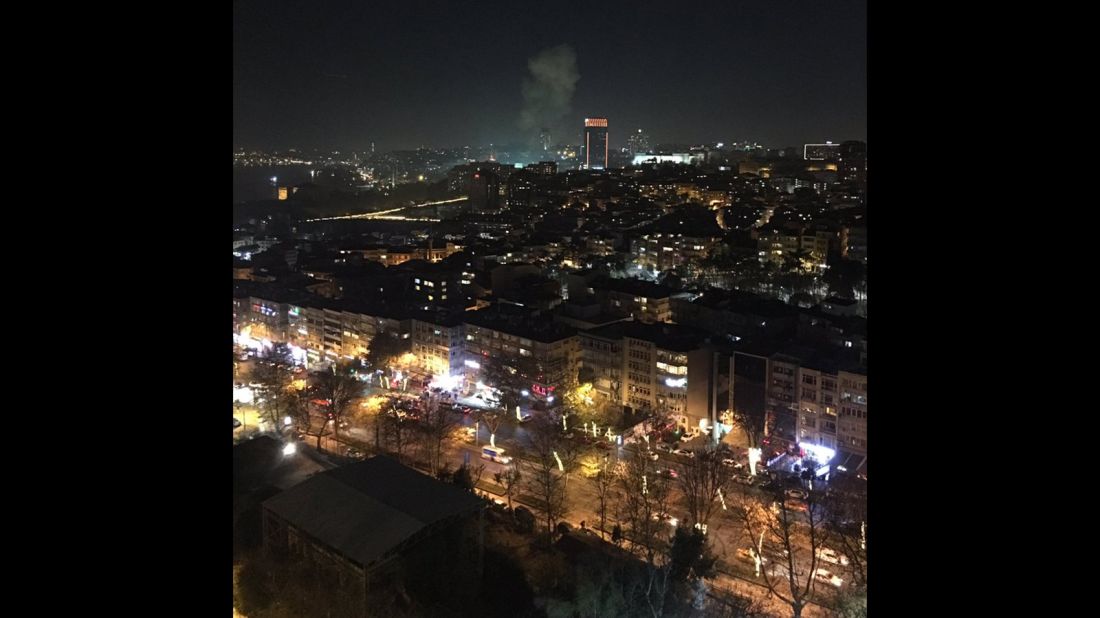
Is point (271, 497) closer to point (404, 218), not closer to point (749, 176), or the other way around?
point (404, 218)

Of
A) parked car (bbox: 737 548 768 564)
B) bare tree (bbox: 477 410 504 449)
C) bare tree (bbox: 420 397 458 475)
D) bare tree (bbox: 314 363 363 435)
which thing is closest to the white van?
bare tree (bbox: 477 410 504 449)

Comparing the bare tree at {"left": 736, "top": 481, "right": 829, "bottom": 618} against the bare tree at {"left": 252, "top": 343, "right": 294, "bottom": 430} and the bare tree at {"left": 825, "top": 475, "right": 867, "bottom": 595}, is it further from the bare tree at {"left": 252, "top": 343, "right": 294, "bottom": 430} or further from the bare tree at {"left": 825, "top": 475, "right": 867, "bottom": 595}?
the bare tree at {"left": 252, "top": 343, "right": 294, "bottom": 430}

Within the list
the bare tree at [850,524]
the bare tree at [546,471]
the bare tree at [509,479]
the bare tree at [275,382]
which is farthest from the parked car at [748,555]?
the bare tree at [275,382]

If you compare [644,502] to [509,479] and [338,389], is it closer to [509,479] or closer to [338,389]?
[509,479]

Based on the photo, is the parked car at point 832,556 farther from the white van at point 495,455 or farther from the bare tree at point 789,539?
the white van at point 495,455

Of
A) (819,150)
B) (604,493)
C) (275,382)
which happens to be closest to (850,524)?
(604,493)
